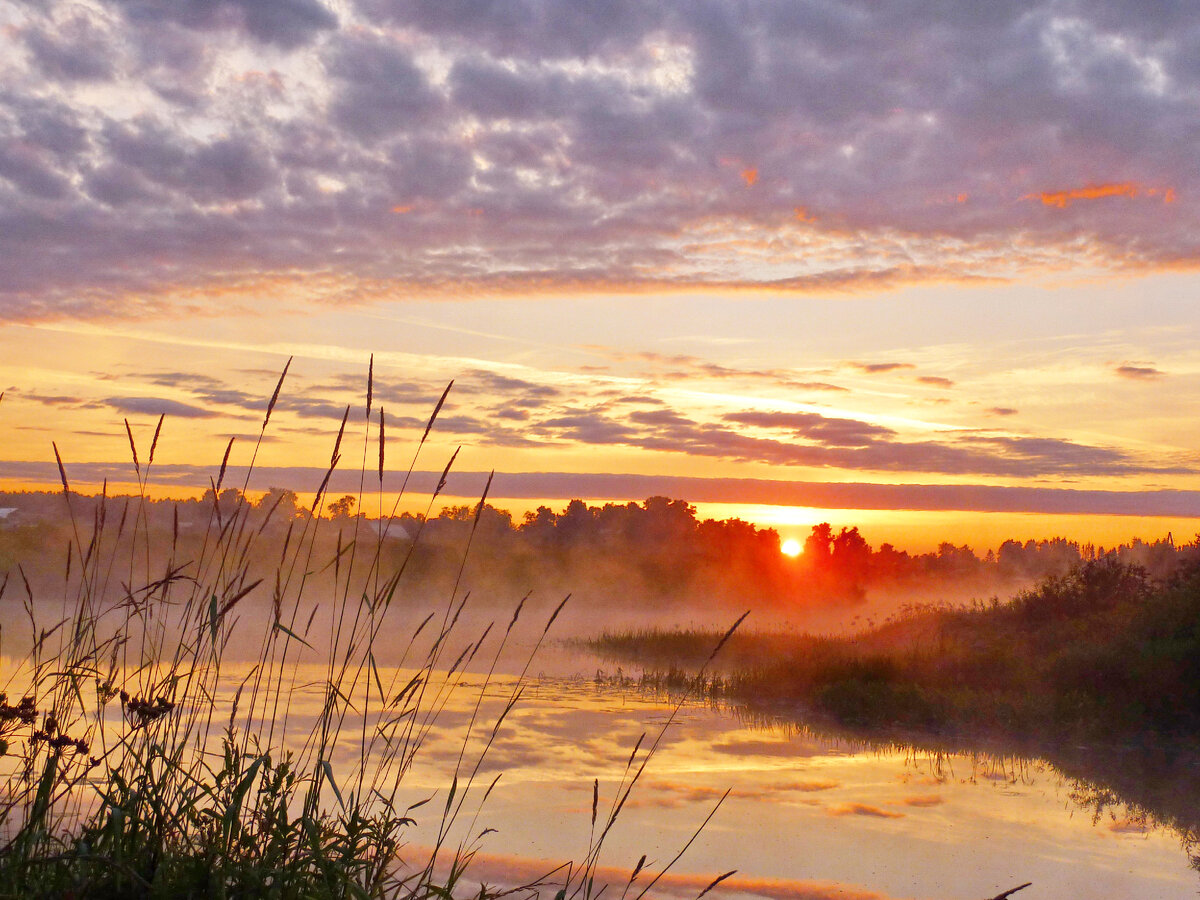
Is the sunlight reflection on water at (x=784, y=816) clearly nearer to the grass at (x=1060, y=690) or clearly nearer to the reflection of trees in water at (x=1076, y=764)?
the reflection of trees in water at (x=1076, y=764)

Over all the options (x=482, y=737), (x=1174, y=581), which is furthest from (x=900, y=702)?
(x=482, y=737)

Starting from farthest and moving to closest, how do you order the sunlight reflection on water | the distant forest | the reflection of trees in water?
the distant forest, the reflection of trees in water, the sunlight reflection on water

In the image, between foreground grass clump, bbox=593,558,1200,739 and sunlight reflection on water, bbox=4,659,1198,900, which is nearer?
sunlight reflection on water, bbox=4,659,1198,900

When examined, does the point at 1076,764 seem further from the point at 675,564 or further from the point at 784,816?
the point at 675,564

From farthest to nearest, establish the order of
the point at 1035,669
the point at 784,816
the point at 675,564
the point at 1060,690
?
the point at 675,564 → the point at 1035,669 → the point at 1060,690 → the point at 784,816

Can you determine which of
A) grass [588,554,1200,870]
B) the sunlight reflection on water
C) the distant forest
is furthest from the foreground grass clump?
the distant forest

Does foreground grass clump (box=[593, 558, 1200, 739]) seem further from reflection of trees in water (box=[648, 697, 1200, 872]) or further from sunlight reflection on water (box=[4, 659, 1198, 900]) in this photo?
sunlight reflection on water (box=[4, 659, 1198, 900])

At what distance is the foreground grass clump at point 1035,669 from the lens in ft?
31.4

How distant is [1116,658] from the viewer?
10.2 m

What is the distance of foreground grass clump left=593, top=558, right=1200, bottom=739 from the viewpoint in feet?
31.4

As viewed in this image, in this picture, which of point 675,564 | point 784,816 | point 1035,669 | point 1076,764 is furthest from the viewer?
point 675,564

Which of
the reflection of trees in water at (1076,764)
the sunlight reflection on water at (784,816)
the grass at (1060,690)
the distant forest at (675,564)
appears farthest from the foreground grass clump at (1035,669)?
the distant forest at (675,564)

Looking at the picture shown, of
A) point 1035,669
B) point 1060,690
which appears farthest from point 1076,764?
point 1035,669

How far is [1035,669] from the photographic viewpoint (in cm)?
1130
